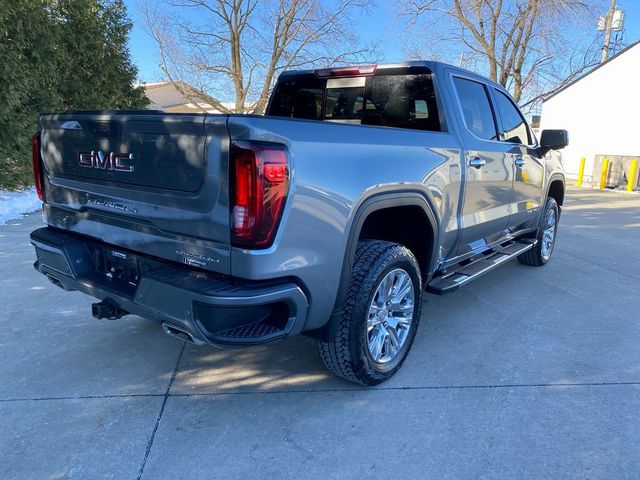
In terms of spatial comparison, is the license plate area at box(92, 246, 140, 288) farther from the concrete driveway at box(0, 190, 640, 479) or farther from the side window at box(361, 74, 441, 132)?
the side window at box(361, 74, 441, 132)

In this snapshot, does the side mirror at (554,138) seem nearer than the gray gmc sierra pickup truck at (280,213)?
No

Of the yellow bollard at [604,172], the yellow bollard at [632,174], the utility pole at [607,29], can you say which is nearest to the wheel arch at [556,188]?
the yellow bollard at [632,174]

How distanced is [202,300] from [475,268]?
2.65 m

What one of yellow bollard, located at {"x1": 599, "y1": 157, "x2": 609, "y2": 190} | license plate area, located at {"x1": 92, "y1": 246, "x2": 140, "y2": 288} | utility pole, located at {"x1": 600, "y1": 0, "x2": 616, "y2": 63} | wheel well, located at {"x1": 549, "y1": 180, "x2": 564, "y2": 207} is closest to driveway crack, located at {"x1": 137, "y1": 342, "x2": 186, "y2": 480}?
license plate area, located at {"x1": 92, "y1": 246, "x2": 140, "y2": 288}

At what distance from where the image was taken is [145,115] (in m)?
2.38

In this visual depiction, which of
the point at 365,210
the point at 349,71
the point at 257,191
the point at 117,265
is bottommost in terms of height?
the point at 117,265

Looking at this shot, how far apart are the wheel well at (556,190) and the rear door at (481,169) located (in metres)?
1.82

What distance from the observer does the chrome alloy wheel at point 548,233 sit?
19.0 ft

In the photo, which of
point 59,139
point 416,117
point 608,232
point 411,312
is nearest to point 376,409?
point 411,312

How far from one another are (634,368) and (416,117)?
233 centimetres

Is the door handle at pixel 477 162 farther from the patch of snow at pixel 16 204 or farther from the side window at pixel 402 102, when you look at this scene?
the patch of snow at pixel 16 204

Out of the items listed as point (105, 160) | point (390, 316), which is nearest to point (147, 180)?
point (105, 160)

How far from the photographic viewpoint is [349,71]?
4.01 meters

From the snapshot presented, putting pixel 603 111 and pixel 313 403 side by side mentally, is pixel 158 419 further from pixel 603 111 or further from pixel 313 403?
pixel 603 111
